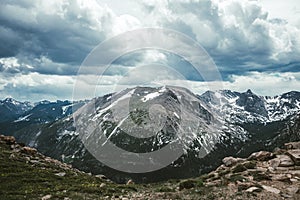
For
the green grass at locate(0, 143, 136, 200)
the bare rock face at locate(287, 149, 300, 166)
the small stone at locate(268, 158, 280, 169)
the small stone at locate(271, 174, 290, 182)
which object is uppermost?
the bare rock face at locate(287, 149, 300, 166)

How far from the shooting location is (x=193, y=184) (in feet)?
108

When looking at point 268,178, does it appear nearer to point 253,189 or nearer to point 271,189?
point 271,189

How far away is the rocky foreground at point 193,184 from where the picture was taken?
27.3 m

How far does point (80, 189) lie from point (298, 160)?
23226mm

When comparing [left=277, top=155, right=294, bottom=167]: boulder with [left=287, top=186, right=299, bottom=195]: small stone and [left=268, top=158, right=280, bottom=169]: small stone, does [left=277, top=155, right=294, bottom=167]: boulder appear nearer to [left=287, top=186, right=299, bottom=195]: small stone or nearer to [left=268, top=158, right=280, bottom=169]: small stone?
[left=268, top=158, right=280, bottom=169]: small stone

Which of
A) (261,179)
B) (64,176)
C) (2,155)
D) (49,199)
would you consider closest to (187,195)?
(261,179)

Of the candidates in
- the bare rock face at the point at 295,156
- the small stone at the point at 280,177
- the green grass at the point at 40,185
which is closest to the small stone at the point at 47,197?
the green grass at the point at 40,185

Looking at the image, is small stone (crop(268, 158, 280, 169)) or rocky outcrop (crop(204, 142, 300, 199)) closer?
rocky outcrop (crop(204, 142, 300, 199))

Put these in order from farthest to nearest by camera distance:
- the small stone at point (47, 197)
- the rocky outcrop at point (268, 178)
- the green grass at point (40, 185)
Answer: the green grass at point (40, 185) → the small stone at point (47, 197) → the rocky outcrop at point (268, 178)

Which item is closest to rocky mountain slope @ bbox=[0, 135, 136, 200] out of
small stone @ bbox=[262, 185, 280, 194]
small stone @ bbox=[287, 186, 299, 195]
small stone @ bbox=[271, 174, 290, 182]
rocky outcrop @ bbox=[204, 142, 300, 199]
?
rocky outcrop @ bbox=[204, 142, 300, 199]

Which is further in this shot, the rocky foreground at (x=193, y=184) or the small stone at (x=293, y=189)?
the rocky foreground at (x=193, y=184)

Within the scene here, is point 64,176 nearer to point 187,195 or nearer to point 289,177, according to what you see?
point 187,195

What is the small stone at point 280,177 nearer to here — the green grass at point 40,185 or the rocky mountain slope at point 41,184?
the rocky mountain slope at point 41,184

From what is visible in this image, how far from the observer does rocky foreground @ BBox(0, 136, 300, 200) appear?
2733 centimetres
